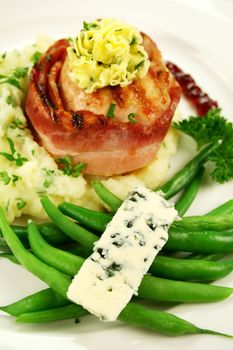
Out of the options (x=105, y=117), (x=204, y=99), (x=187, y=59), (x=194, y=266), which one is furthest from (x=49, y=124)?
(x=187, y=59)

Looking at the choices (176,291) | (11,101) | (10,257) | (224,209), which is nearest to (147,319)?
(176,291)

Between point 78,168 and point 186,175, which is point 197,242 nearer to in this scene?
point 186,175

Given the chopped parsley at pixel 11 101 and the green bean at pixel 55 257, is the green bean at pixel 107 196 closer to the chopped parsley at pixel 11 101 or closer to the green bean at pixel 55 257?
the green bean at pixel 55 257

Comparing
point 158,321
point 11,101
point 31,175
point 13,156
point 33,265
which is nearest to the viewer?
point 158,321

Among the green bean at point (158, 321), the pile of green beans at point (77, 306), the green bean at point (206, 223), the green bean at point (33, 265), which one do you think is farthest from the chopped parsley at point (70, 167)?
the green bean at point (158, 321)

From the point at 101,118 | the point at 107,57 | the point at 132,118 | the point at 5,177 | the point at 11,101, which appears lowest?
the point at 5,177

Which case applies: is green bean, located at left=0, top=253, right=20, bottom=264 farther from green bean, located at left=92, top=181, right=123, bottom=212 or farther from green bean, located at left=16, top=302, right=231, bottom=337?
green bean, located at left=92, top=181, right=123, bottom=212
